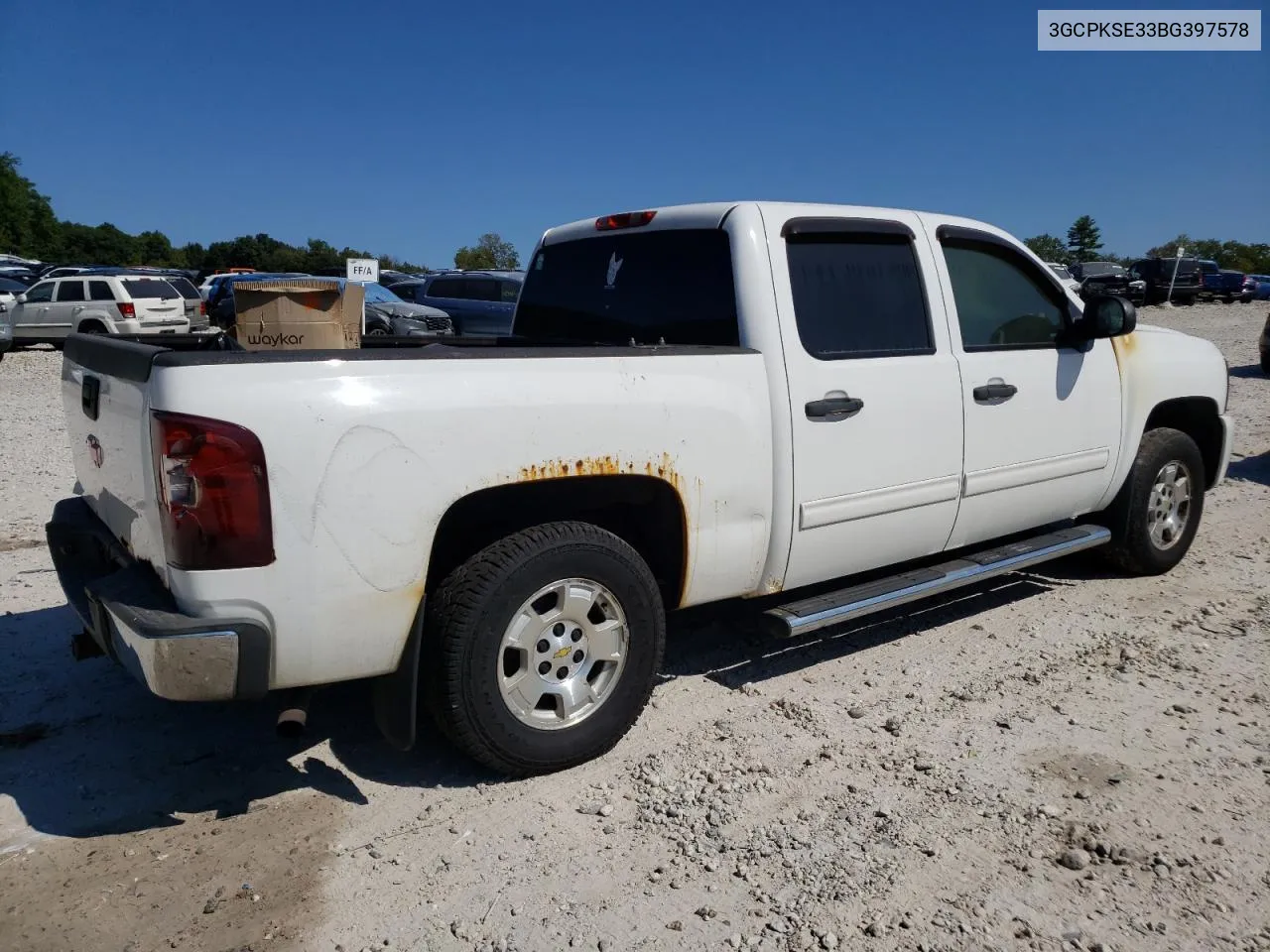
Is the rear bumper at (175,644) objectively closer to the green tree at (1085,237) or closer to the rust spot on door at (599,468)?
the rust spot on door at (599,468)

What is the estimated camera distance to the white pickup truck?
8.94 ft

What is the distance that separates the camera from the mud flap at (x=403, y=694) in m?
3.02

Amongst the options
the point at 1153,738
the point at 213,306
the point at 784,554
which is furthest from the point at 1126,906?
the point at 213,306

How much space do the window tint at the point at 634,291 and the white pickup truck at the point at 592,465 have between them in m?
0.02

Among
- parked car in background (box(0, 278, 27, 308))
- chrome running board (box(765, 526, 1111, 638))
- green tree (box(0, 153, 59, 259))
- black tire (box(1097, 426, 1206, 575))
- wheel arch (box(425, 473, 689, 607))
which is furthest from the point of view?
green tree (box(0, 153, 59, 259))

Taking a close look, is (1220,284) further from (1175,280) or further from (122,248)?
(122,248)

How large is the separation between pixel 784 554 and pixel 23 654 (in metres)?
3.39

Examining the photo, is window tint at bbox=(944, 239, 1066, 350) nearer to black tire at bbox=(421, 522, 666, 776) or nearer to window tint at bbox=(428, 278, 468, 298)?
black tire at bbox=(421, 522, 666, 776)

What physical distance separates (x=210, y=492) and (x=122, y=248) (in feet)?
291

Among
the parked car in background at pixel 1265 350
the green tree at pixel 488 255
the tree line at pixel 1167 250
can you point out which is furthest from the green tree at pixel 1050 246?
the parked car in background at pixel 1265 350

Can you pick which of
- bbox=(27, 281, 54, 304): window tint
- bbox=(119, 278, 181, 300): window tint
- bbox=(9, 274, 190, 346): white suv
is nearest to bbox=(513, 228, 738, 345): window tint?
bbox=(9, 274, 190, 346): white suv

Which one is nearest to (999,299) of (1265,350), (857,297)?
(857,297)

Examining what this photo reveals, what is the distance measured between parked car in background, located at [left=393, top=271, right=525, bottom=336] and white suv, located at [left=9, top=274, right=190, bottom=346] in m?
5.09

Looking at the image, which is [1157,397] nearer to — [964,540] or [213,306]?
[964,540]
